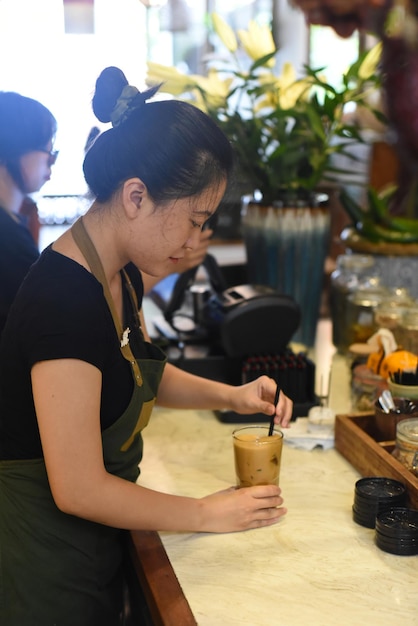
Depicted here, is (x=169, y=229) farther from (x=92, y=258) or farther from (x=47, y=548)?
(x=47, y=548)

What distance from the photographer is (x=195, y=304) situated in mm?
2289

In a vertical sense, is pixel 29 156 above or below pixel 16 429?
above

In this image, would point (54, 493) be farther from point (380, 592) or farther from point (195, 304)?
point (195, 304)

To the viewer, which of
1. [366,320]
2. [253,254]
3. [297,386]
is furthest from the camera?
[253,254]

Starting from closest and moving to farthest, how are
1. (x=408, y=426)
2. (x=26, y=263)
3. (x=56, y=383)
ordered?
(x=56, y=383)
(x=408, y=426)
(x=26, y=263)

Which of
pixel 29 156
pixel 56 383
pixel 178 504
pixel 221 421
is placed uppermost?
pixel 29 156

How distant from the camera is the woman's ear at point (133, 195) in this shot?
1255mm

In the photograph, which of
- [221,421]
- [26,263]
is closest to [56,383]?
[221,421]

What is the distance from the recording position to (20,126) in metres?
2.10

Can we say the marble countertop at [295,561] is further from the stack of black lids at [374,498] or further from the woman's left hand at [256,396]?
the woman's left hand at [256,396]

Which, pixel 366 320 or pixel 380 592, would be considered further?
pixel 366 320

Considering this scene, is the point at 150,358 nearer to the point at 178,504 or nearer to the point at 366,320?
the point at 178,504

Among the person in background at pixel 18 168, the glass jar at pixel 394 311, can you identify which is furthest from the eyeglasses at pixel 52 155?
the glass jar at pixel 394 311

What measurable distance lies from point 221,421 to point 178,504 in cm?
58
